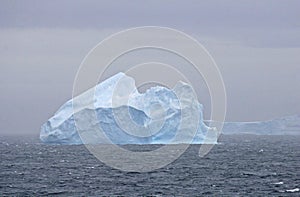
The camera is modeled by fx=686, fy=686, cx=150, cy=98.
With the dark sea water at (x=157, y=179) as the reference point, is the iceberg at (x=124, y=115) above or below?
above

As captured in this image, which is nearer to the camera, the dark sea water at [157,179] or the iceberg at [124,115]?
the dark sea water at [157,179]

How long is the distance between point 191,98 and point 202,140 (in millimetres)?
13061

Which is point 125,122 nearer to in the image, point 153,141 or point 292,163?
point 153,141

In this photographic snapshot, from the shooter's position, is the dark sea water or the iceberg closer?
the dark sea water

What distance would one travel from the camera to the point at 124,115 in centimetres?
11712

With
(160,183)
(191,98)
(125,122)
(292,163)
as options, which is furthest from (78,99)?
(160,183)

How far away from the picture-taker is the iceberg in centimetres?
11694

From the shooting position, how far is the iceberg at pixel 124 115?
117 m

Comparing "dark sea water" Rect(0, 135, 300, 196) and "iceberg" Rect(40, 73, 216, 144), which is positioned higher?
"iceberg" Rect(40, 73, 216, 144)

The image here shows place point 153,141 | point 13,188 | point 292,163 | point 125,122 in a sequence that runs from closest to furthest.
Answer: point 13,188, point 292,163, point 125,122, point 153,141

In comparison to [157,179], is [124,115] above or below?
above

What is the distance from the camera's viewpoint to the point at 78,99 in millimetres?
122562

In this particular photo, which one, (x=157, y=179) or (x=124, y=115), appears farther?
(x=124, y=115)

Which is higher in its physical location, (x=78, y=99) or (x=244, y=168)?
(x=78, y=99)
